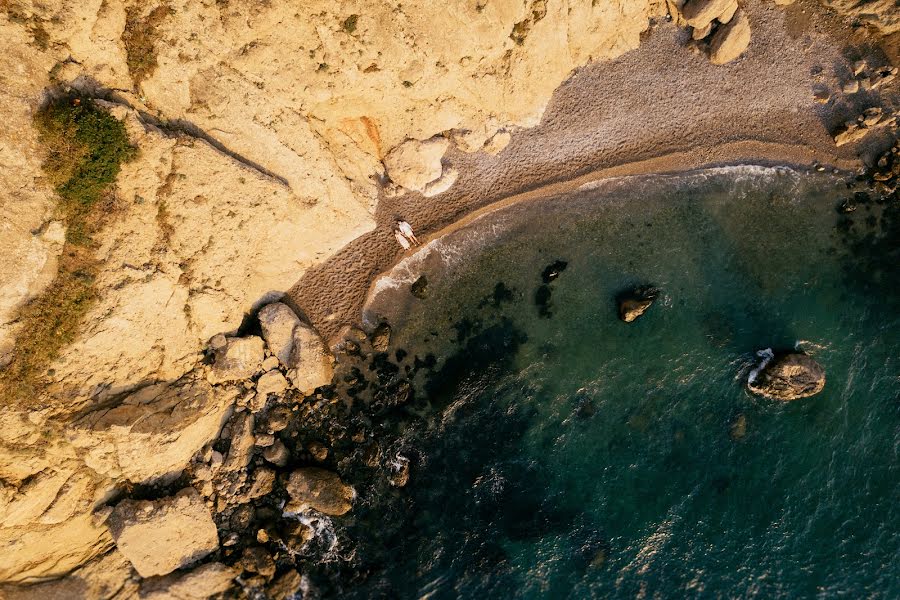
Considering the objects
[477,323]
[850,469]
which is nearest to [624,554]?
[850,469]

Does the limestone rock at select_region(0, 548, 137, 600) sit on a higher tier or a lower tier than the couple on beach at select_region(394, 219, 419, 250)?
lower

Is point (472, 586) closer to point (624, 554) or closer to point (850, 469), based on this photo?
point (624, 554)

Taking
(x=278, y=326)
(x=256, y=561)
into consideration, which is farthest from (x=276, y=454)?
(x=278, y=326)

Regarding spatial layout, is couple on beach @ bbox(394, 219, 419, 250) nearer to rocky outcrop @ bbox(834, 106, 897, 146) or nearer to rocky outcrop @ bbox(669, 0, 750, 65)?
rocky outcrop @ bbox(669, 0, 750, 65)

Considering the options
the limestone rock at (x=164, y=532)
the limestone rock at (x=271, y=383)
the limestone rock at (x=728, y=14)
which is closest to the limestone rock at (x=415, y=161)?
the limestone rock at (x=271, y=383)

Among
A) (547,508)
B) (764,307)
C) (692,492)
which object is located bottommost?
(692,492)

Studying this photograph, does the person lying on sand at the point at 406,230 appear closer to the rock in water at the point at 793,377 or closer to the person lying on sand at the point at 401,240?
the person lying on sand at the point at 401,240

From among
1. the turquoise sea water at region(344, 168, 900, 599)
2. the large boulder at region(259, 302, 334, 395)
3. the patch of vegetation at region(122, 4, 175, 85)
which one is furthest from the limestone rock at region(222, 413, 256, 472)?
the patch of vegetation at region(122, 4, 175, 85)
